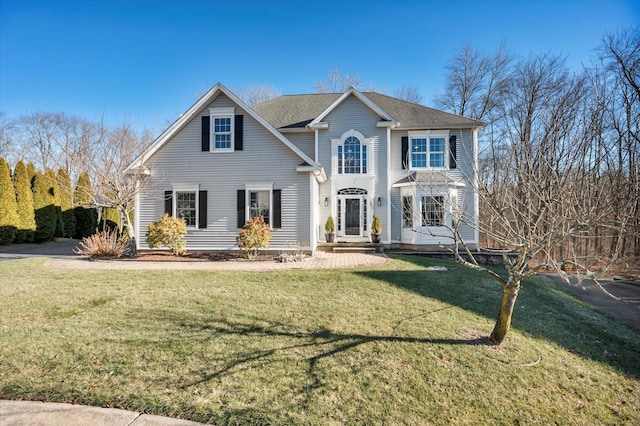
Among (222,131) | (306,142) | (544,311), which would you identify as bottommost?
(544,311)

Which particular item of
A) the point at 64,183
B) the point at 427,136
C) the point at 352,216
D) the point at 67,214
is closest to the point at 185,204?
the point at 352,216

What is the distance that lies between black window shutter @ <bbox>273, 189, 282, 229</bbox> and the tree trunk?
8.80m

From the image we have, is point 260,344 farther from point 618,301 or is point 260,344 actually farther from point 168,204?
point 168,204

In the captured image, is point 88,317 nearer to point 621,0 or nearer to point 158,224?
point 158,224

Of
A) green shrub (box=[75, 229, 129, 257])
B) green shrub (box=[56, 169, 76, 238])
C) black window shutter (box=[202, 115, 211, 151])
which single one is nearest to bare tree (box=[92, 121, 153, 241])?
green shrub (box=[75, 229, 129, 257])

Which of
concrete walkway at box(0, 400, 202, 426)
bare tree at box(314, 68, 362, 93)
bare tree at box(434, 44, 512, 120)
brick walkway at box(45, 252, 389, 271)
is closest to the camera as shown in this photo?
concrete walkway at box(0, 400, 202, 426)

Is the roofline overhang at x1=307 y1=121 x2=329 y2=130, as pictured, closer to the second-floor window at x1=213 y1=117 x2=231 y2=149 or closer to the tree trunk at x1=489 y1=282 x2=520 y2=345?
the second-floor window at x1=213 y1=117 x2=231 y2=149

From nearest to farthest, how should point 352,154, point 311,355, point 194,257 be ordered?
point 311,355
point 194,257
point 352,154

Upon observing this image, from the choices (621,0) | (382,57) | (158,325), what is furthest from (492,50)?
(158,325)

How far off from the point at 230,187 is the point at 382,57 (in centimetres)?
1006

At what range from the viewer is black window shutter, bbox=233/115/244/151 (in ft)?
40.4

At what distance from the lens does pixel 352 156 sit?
14.7 meters

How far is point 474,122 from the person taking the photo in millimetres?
14000

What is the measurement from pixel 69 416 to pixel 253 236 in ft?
27.0
